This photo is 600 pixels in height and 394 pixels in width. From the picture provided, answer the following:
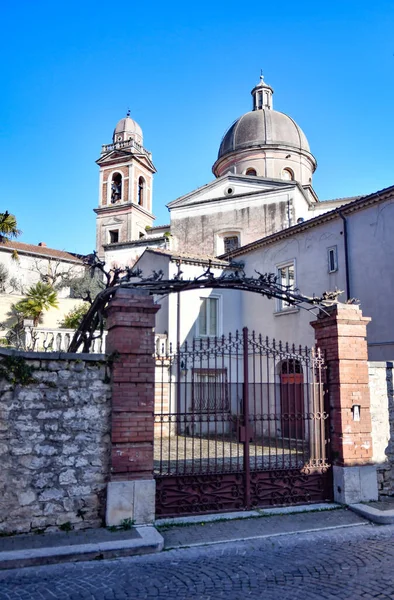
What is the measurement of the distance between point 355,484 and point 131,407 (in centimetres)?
396

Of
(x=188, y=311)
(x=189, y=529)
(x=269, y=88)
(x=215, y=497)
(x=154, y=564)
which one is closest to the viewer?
(x=154, y=564)

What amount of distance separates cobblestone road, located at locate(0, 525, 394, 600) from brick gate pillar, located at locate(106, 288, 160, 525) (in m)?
0.96

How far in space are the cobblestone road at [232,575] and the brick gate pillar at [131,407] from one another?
96cm

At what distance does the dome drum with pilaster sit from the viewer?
101 feet

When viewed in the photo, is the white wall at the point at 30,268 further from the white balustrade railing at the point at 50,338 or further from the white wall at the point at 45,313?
the white balustrade railing at the point at 50,338

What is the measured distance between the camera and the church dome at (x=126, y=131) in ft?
139

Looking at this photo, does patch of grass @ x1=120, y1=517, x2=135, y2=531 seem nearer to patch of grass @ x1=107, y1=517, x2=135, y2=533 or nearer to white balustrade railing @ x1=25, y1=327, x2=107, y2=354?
patch of grass @ x1=107, y1=517, x2=135, y2=533

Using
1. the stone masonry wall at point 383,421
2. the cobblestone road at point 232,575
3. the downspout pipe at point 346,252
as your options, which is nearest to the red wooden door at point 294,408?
the stone masonry wall at point 383,421

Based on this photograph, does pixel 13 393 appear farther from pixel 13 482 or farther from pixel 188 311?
pixel 188 311

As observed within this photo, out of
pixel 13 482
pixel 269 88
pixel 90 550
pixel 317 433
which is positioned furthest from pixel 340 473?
pixel 269 88

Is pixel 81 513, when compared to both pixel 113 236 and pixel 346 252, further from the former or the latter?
pixel 113 236

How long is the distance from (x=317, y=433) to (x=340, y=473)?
0.76 metres

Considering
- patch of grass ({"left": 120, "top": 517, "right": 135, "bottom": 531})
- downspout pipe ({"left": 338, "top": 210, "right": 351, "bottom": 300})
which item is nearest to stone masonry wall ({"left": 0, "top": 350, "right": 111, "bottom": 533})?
patch of grass ({"left": 120, "top": 517, "right": 135, "bottom": 531})

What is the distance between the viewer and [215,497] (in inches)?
290
